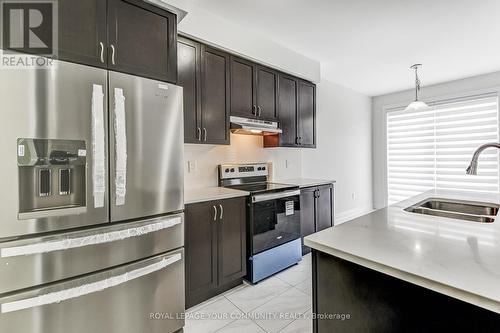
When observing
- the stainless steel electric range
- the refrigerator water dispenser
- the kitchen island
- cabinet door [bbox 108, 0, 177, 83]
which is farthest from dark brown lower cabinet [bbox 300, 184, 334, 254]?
the refrigerator water dispenser

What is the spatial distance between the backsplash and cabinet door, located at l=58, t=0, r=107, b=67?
1250 mm

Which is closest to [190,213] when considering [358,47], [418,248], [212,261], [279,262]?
[212,261]

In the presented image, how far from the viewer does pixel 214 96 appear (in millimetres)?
2496

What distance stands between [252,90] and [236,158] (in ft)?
2.77

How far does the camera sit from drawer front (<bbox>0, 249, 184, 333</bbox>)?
125 centimetres

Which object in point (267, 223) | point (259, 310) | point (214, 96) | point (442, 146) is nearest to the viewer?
point (259, 310)

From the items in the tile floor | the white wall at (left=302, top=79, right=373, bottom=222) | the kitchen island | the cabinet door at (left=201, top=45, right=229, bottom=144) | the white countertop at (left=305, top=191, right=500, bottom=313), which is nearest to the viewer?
the white countertop at (left=305, top=191, right=500, bottom=313)

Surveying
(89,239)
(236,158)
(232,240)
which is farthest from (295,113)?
(89,239)

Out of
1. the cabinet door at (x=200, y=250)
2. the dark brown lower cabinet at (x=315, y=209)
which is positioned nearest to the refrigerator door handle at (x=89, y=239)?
the cabinet door at (x=200, y=250)

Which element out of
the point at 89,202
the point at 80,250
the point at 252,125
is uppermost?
the point at 252,125

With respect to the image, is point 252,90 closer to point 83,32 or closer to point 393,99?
point 83,32

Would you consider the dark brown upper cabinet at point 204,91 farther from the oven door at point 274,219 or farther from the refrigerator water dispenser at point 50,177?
the refrigerator water dispenser at point 50,177

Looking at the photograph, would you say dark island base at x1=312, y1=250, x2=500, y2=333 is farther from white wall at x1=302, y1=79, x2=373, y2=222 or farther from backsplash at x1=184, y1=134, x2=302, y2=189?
white wall at x1=302, y1=79, x2=373, y2=222

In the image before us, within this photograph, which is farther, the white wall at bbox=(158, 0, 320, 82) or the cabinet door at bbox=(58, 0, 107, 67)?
the white wall at bbox=(158, 0, 320, 82)
